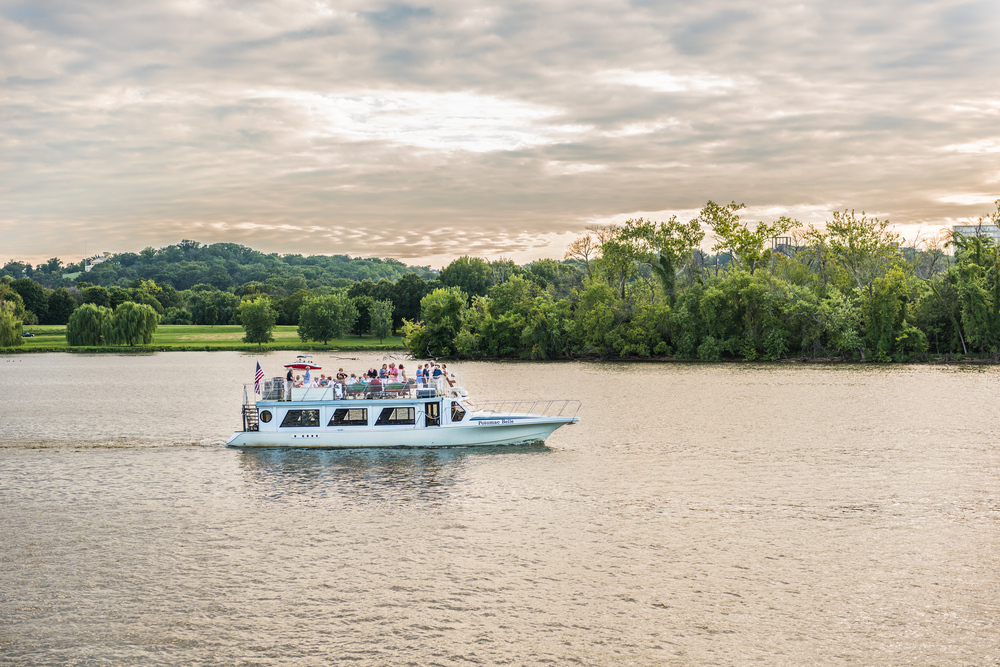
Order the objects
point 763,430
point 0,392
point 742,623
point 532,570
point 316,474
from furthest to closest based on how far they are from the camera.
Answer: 1. point 0,392
2. point 763,430
3. point 316,474
4. point 532,570
5. point 742,623

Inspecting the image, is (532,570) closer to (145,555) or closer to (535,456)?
(145,555)

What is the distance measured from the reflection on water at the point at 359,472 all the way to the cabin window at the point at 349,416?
5.40 feet

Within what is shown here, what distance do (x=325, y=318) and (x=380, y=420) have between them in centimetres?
13299

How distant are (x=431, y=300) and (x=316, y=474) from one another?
101m

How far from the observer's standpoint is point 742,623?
69.5ft

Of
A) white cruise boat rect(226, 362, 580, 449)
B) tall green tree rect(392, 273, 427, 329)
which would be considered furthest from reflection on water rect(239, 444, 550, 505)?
tall green tree rect(392, 273, 427, 329)

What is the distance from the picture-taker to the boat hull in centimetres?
4600

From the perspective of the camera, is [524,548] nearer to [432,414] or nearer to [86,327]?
[432,414]

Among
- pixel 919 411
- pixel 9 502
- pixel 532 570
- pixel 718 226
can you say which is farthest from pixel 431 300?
pixel 532 570

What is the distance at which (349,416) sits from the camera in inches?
1844

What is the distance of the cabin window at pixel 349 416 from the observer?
46.6 meters

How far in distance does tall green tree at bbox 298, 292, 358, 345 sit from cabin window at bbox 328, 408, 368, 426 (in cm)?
13195

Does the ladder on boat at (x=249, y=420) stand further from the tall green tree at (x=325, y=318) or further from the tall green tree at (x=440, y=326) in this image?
the tall green tree at (x=325, y=318)

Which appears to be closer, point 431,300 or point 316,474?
point 316,474
